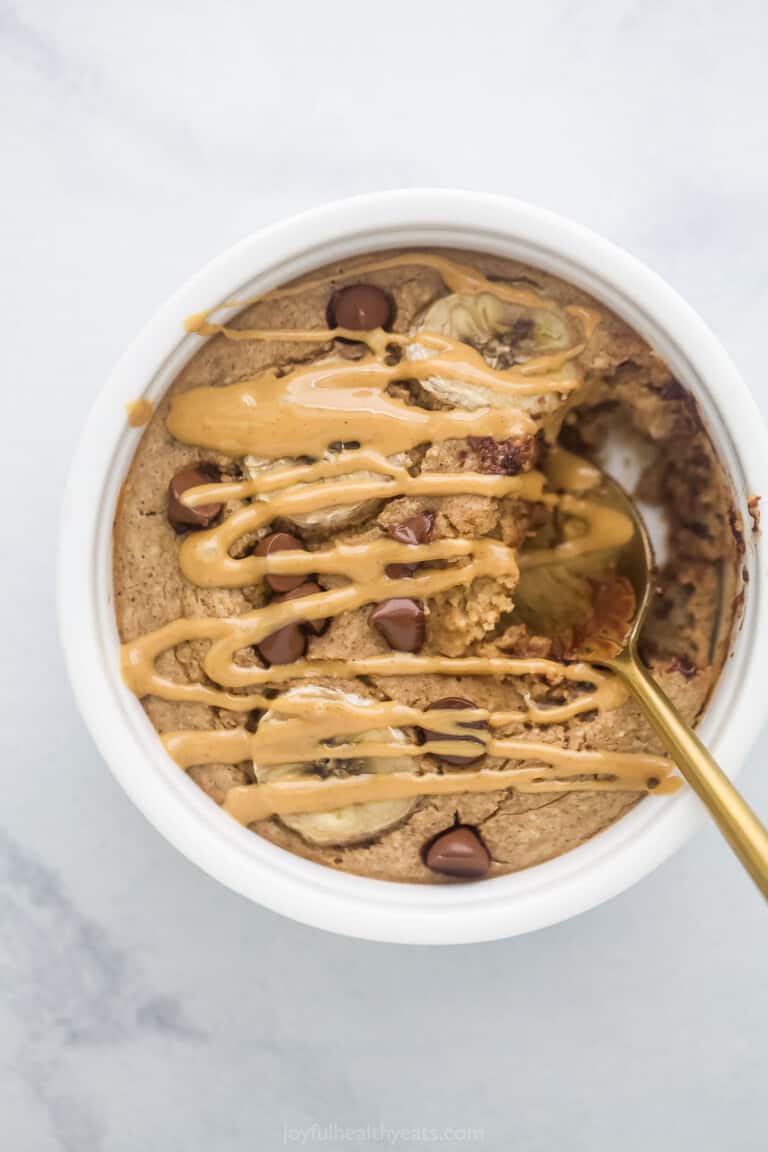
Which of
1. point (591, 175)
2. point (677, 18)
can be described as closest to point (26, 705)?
point (591, 175)

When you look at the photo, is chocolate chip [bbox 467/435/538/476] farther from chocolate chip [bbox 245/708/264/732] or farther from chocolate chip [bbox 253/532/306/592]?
chocolate chip [bbox 245/708/264/732]

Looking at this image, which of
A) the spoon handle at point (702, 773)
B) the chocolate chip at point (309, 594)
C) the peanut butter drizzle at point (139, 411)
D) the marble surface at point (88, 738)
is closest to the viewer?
the spoon handle at point (702, 773)

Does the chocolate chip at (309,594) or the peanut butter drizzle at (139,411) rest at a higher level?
the peanut butter drizzle at (139,411)

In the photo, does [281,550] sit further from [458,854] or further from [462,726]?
[458,854]

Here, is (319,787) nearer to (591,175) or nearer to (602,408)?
(602,408)

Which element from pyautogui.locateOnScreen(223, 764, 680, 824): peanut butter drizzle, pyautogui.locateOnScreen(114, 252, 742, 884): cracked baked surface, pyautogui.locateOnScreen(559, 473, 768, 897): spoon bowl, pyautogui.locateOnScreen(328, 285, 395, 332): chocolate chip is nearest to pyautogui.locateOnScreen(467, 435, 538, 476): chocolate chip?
pyautogui.locateOnScreen(114, 252, 742, 884): cracked baked surface

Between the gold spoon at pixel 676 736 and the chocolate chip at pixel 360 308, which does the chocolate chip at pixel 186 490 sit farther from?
the gold spoon at pixel 676 736

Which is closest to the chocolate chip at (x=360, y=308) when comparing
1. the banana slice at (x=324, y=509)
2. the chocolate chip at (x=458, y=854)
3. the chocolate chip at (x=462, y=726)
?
the banana slice at (x=324, y=509)
